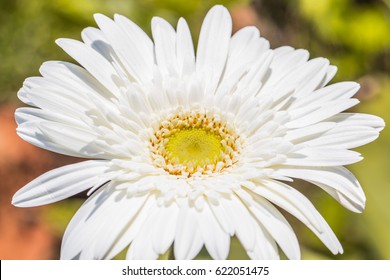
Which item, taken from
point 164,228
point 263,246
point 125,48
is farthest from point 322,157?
point 125,48

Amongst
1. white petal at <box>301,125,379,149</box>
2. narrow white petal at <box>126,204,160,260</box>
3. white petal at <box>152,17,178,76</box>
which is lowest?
narrow white petal at <box>126,204,160,260</box>

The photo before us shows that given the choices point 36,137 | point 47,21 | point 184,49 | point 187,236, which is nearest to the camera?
point 187,236

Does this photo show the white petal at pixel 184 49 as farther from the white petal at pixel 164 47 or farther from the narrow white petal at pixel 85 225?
the narrow white petal at pixel 85 225

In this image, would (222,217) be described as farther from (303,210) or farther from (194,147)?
(194,147)

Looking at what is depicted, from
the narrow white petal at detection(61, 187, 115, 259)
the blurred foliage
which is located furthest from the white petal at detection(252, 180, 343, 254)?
the blurred foliage

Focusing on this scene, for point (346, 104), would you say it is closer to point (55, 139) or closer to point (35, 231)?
point (55, 139)

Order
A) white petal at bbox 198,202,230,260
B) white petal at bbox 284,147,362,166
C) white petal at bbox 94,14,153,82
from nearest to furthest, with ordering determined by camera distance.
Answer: white petal at bbox 198,202,230,260 → white petal at bbox 284,147,362,166 → white petal at bbox 94,14,153,82

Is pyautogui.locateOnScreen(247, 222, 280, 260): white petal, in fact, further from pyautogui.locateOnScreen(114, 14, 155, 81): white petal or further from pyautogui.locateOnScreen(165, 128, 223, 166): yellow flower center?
pyautogui.locateOnScreen(114, 14, 155, 81): white petal
